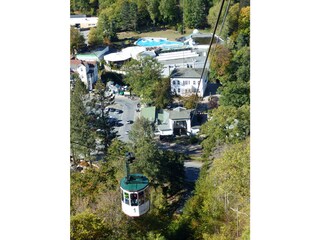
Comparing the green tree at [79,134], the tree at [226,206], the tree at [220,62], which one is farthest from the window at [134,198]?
the tree at [220,62]

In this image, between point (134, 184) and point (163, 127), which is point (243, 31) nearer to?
point (163, 127)

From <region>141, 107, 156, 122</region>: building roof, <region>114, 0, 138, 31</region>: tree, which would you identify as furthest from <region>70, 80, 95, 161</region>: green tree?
<region>114, 0, 138, 31</region>: tree

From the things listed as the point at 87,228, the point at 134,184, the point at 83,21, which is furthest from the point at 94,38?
the point at 87,228

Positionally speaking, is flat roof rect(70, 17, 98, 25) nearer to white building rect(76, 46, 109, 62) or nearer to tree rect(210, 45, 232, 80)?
white building rect(76, 46, 109, 62)

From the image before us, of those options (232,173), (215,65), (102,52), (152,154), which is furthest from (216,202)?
(102,52)

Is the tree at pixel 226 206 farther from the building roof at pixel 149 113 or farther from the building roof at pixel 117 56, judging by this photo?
the building roof at pixel 117 56

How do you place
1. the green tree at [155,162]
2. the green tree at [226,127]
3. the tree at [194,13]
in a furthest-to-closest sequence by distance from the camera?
the tree at [194,13] → the green tree at [226,127] → the green tree at [155,162]
